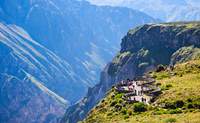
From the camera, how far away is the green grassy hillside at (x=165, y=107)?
7369cm

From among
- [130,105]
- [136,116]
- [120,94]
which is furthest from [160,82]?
[136,116]

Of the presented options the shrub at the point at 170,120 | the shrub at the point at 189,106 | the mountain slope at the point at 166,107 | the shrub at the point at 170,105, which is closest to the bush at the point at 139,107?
the mountain slope at the point at 166,107

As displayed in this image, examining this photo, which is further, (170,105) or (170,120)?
(170,105)

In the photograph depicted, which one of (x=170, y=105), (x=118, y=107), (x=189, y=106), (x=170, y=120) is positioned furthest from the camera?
(x=118, y=107)

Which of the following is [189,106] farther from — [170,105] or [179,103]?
[170,105]

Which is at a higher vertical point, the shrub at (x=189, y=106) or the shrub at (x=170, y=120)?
the shrub at (x=189, y=106)

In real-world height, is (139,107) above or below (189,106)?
above

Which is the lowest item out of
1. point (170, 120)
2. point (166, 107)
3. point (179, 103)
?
point (170, 120)

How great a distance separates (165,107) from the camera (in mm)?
80312

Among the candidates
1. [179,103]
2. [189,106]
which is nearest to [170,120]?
[189,106]

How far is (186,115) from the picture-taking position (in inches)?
2857

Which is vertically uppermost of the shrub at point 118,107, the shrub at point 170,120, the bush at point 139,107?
the shrub at point 118,107

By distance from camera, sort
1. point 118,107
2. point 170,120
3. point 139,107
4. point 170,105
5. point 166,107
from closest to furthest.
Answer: point 170,120, point 170,105, point 166,107, point 139,107, point 118,107

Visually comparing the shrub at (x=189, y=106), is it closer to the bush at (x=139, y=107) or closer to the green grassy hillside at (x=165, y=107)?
the green grassy hillside at (x=165, y=107)
